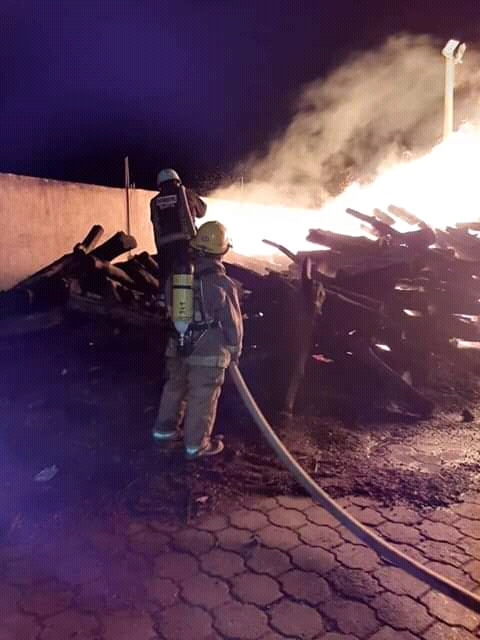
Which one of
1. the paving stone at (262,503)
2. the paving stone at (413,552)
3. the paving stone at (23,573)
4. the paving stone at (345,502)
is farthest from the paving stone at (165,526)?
the paving stone at (413,552)

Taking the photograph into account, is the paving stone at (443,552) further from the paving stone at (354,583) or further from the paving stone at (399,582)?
the paving stone at (354,583)

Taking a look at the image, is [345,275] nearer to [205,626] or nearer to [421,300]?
[421,300]

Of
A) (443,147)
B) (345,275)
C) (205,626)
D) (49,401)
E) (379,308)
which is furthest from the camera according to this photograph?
(443,147)

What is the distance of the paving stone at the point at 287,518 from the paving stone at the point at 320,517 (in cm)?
5

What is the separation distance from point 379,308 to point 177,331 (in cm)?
287

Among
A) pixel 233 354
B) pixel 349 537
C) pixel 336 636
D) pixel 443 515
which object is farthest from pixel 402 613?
pixel 233 354

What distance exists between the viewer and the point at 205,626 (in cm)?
262

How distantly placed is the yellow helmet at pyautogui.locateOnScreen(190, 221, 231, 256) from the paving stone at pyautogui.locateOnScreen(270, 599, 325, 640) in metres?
2.78

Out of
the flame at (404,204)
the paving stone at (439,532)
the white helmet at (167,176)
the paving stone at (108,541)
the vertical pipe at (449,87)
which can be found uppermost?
the vertical pipe at (449,87)

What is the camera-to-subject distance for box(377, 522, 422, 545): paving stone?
3.39 meters

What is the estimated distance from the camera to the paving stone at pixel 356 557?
3117mm

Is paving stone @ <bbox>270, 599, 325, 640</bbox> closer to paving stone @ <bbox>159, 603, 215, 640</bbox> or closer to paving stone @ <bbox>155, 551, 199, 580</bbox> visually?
paving stone @ <bbox>159, 603, 215, 640</bbox>

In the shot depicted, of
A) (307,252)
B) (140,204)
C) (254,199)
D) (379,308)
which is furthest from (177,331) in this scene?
(254,199)

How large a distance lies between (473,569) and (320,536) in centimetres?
89
